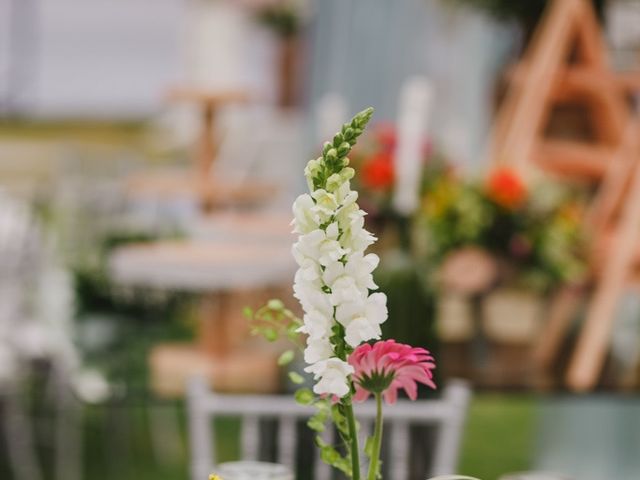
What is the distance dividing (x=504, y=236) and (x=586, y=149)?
62 centimetres

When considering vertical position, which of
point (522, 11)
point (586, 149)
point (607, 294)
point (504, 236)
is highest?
point (522, 11)

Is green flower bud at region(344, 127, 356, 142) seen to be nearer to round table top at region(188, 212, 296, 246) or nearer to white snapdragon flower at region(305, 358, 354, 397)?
white snapdragon flower at region(305, 358, 354, 397)

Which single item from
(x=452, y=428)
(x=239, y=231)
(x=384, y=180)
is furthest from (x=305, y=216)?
(x=239, y=231)

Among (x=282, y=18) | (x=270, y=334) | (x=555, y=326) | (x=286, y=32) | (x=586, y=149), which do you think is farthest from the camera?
(x=286, y=32)

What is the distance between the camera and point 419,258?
9.68ft

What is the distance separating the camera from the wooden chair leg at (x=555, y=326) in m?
3.00

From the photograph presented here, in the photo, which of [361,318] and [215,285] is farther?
[215,285]

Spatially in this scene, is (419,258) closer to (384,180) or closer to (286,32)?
(384,180)

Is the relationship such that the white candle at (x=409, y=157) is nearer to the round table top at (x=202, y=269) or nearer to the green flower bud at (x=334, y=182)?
the round table top at (x=202, y=269)

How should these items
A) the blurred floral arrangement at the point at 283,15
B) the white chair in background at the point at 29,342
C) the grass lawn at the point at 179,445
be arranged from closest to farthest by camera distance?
the white chair in background at the point at 29,342 → the grass lawn at the point at 179,445 → the blurred floral arrangement at the point at 283,15

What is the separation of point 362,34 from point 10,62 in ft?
31.5

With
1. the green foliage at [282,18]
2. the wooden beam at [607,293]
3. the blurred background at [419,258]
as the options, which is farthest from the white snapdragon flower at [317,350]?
the green foliage at [282,18]

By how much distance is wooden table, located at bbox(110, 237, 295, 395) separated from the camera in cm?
325

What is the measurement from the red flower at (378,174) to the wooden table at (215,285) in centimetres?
36
